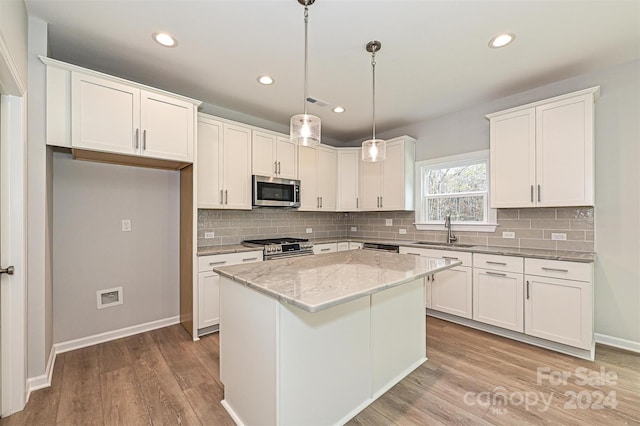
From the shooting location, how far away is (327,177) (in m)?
4.49

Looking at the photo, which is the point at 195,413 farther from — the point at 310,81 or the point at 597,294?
the point at 597,294

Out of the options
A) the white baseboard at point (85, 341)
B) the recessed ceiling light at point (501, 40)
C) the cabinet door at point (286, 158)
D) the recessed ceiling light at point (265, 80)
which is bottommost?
the white baseboard at point (85, 341)

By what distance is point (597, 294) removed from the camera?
9.02 feet

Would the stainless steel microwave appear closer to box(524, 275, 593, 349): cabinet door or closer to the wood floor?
the wood floor

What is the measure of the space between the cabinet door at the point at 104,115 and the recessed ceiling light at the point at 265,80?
3.72 feet

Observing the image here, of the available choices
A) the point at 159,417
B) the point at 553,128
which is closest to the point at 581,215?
the point at 553,128

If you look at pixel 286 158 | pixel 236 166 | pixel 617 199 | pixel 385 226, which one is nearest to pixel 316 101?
pixel 286 158

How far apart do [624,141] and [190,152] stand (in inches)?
166

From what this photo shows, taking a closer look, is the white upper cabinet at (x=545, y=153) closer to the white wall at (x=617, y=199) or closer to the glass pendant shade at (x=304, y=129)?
the white wall at (x=617, y=199)

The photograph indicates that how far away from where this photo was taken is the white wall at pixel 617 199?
101 inches

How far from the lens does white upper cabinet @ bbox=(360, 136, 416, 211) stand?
160 inches

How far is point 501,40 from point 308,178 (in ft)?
8.94

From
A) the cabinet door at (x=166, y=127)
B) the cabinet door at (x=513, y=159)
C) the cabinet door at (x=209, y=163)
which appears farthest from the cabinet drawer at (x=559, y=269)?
the cabinet door at (x=166, y=127)

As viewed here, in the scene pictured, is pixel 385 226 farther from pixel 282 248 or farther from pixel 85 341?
pixel 85 341
